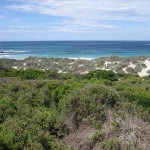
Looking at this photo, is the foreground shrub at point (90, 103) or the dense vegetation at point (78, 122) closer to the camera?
the dense vegetation at point (78, 122)

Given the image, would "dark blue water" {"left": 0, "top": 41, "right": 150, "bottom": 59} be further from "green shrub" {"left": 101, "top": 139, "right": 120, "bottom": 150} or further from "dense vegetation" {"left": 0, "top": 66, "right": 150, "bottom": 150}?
"green shrub" {"left": 101, "top": 139, "right": 120, "bottom": 150}

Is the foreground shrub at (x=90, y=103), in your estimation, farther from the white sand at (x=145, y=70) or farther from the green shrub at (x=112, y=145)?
the white sand at (x=145, y=70)

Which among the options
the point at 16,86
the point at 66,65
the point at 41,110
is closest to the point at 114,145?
the point at 41,110

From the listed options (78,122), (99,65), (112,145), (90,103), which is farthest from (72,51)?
(112,145)

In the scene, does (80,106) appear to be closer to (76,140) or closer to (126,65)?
(76,140)

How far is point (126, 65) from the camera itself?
137ft

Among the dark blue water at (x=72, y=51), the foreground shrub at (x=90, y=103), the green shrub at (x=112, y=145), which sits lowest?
the dark blue water at (x=72, y=51)

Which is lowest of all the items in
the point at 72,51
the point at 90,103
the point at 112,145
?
the point at 72,51

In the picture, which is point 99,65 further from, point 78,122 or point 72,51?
point 72,51

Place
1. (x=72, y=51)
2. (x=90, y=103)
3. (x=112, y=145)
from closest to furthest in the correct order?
(x=112, y=145)
(x=90, y=103)
(x=72, y=51)

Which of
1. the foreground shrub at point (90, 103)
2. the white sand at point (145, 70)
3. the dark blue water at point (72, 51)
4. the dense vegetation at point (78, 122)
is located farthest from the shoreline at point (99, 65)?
the foreground shrub at point (90, 103)

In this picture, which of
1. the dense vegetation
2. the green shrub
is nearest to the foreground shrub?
the dense vegetation

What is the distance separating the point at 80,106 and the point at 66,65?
35292 millimetres

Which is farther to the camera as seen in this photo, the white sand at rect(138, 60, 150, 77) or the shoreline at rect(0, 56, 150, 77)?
the shoreline at rect(0, 56, 150, 77)
